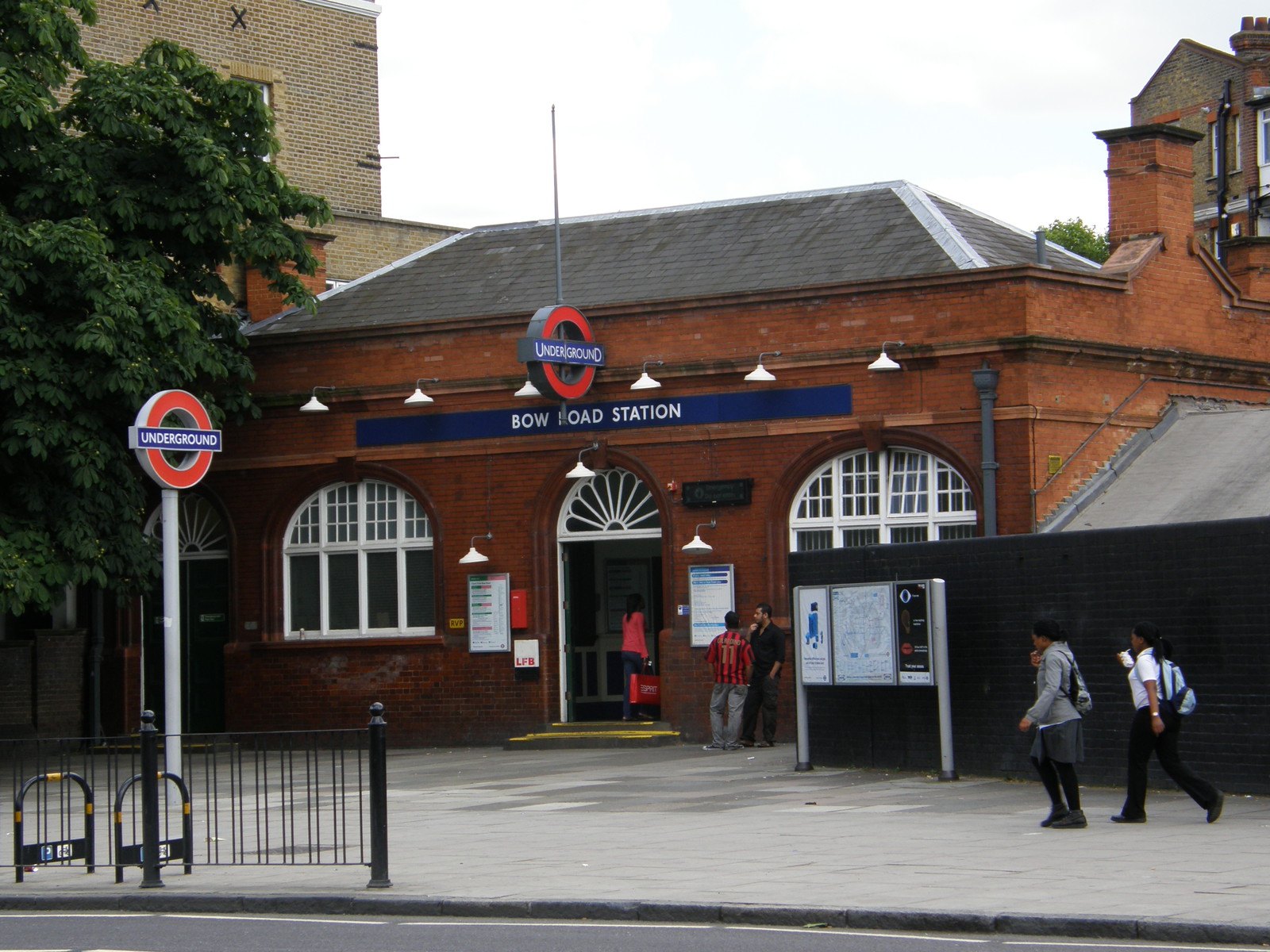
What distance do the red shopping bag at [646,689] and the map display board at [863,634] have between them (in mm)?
5917

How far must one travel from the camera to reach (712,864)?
38.8 feet

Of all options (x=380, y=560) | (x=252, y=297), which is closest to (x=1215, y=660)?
(x=380, y=560)

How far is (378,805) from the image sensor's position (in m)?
11.1

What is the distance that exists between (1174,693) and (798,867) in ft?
10.7

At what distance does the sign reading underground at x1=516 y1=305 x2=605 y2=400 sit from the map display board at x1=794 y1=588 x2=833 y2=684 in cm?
562

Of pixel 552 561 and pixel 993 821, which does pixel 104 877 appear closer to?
pixel 993 821

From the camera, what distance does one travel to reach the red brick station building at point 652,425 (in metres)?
21.4

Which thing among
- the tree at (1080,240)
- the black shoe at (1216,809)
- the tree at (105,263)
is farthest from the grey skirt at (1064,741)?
the tree at (1080,240)

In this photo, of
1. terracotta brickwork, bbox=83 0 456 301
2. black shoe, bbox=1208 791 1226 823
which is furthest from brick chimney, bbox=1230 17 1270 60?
black shoe, bbox=1208 791 1226 823

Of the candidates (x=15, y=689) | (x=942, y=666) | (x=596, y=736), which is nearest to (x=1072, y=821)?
(x=942, y=666)

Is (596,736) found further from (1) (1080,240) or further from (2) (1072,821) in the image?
→ (1) (1080,240)

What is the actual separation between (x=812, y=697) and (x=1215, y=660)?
4849 mm

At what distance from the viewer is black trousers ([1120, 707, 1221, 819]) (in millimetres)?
12711

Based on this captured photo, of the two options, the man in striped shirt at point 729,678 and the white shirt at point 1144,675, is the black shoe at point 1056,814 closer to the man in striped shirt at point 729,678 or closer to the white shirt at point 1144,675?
the white shirt at point 1144,675
